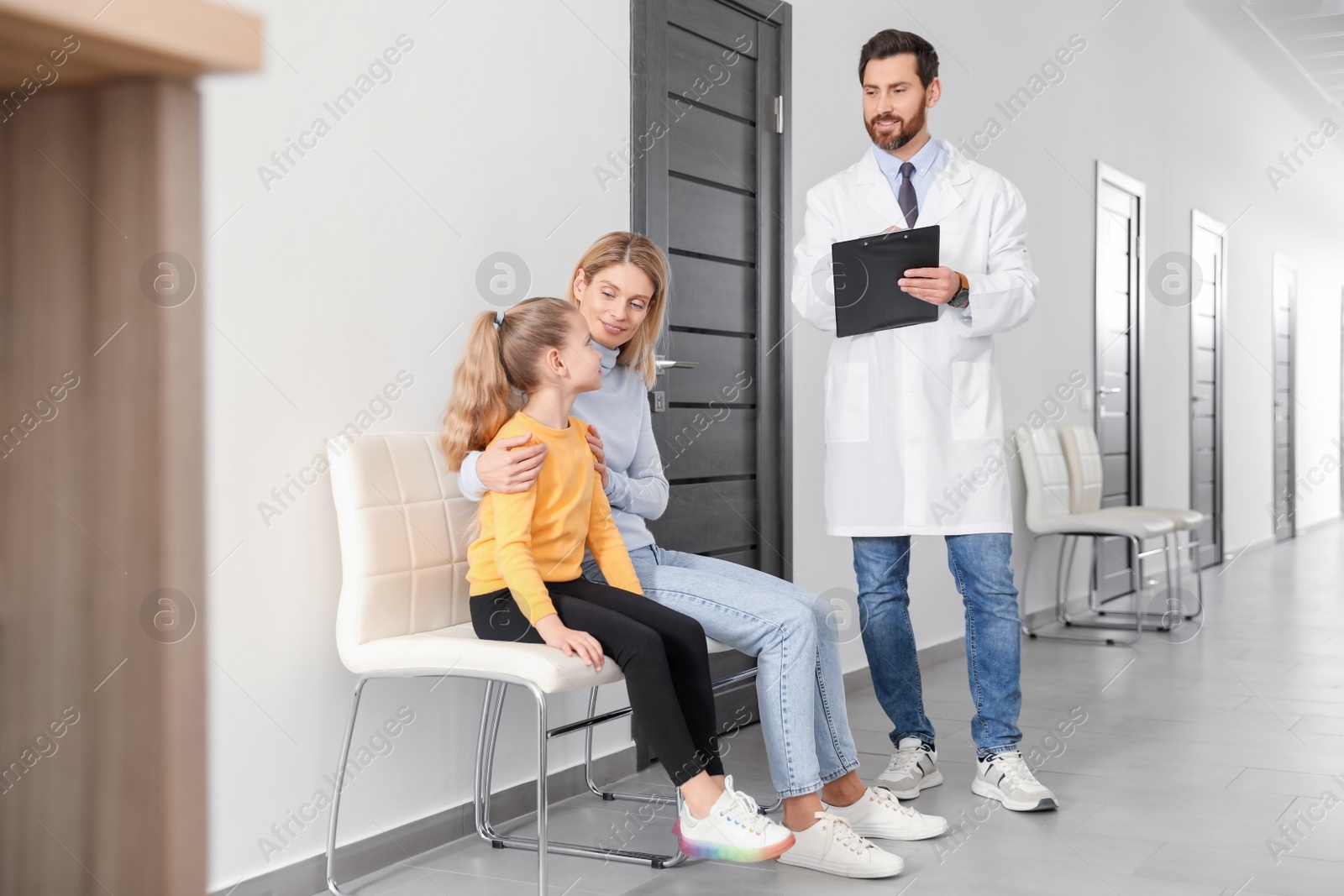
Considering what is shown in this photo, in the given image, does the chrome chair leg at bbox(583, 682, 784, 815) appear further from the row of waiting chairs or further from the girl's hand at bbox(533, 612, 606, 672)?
the row of waiting chairs

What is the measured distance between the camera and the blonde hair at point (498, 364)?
196 cm

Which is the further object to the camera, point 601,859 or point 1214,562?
point 1214,562

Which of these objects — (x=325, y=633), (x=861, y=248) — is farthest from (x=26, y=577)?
(x=861, y=248)

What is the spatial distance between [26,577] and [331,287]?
26.0 inches

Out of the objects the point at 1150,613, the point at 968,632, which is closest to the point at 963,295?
the point at 968,632

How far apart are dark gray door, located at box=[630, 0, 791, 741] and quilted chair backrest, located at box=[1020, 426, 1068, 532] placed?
1.65 metres

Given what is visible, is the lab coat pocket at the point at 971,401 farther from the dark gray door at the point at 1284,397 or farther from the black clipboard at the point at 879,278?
the dark gray door at the point at 1284,397

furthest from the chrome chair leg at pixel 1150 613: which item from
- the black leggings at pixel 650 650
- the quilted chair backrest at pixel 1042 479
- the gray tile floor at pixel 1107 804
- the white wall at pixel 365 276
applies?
the black leggings at pixel 650 650

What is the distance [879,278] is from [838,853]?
43.6 inches

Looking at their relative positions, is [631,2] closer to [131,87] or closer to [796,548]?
[131,87]

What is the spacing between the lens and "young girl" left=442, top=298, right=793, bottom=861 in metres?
1.78

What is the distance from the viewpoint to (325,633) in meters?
2.05

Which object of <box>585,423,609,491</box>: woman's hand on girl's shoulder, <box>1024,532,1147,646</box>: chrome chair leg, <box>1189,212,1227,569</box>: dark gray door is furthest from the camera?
<box>1189,212,1227,569</box>: dark gray door

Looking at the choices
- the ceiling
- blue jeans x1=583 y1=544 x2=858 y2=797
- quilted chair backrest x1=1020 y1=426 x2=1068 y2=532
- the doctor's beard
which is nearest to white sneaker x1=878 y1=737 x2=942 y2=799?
blue jeans x1=583 y1=544 x2=858 y2=797
